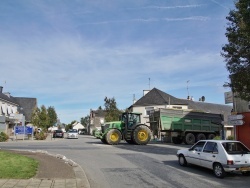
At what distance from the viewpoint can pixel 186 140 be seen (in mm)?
29812

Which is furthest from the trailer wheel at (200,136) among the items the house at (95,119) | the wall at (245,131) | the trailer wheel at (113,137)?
the house at (95,119)

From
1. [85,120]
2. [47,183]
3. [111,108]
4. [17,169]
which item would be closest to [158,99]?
[111,108]

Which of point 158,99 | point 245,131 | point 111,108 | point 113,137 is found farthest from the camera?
point 111,108

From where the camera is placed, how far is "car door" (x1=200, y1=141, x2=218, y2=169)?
11.8 m

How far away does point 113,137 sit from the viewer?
27031 millimetres

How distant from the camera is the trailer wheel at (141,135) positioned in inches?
1059

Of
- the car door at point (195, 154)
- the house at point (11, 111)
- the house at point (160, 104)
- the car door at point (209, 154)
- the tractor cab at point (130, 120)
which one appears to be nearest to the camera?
the car door at point (209, 154)

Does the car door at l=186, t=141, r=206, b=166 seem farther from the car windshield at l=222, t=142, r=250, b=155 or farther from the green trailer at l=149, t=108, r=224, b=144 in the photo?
the green trailer at l=149, t=108, r=224, b=144

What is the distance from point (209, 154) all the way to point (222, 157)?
799 millimetres

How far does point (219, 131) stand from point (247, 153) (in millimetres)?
21711

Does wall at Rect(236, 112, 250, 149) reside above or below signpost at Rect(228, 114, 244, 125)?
below

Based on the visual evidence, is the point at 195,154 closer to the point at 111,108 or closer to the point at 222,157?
the point at 222,157

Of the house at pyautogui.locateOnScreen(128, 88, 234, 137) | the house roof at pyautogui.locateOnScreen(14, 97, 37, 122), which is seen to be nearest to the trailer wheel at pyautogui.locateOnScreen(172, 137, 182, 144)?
the house at pyautogui.locateOnScreen(128, 88, 234, 137)

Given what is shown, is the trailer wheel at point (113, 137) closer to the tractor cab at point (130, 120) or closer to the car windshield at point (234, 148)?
the tractor cab at point (130, 120)
